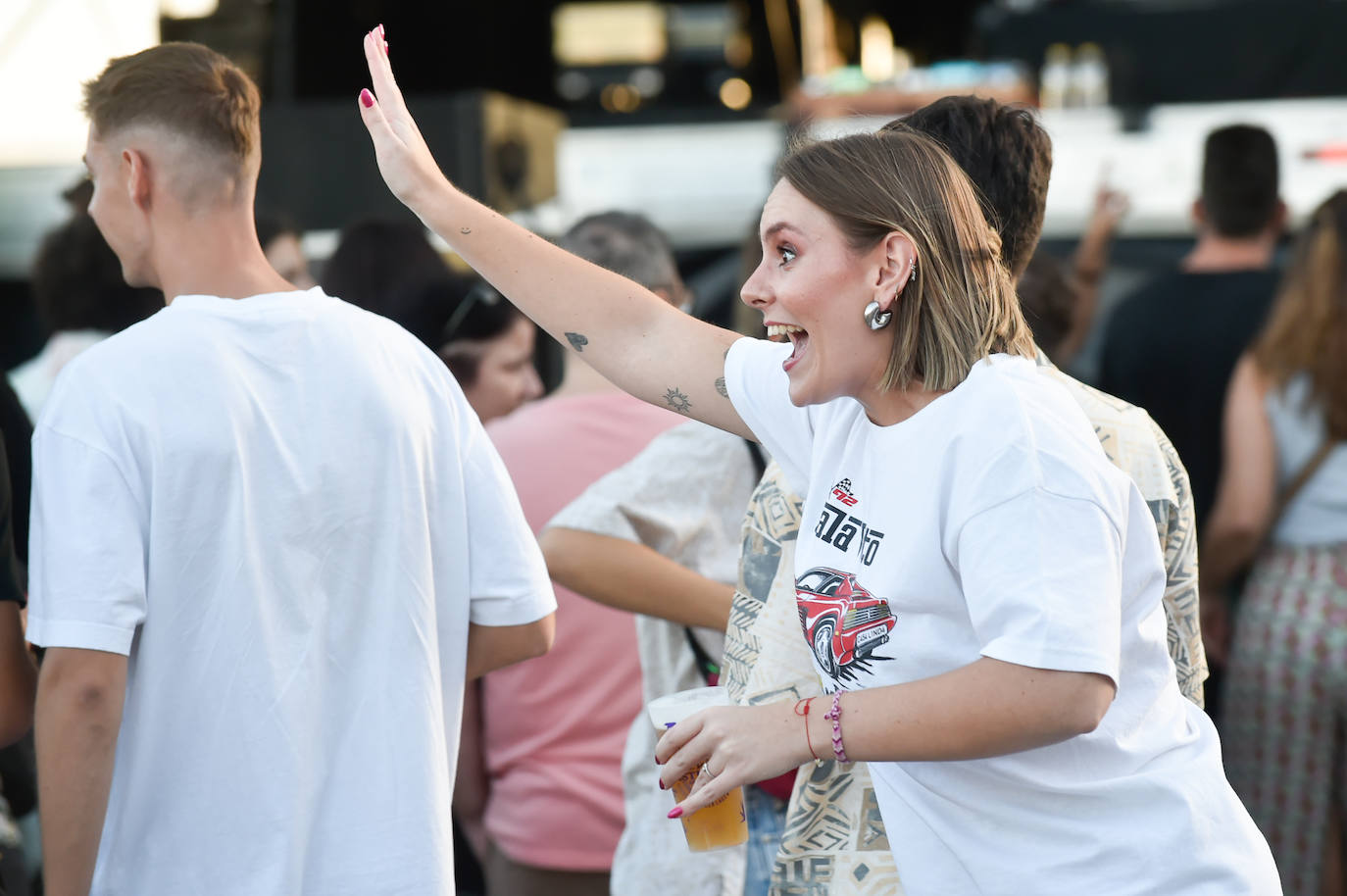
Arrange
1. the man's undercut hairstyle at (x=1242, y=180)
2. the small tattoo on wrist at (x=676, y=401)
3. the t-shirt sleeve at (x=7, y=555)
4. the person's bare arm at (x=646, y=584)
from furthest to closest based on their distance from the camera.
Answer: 1. the man's undercut hairstyle at (x=1242, y=180)
2. the person's bare arm at (x=646, y=584)
3. the small tattoo on wrist at (x=676, y=401)
4. the t-shirt sleeve at (x=7, y=555)

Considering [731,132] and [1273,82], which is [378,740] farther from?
[1273,82]

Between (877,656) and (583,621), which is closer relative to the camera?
(877,656)

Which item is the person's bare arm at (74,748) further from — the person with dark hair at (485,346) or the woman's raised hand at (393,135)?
the person with dark hair at (485,346)

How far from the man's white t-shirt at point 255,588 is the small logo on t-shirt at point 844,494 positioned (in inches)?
21.4

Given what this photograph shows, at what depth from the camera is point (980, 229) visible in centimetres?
144

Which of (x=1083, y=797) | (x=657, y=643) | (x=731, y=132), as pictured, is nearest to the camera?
(x=1083, y=797)

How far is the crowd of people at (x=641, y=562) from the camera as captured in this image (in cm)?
133

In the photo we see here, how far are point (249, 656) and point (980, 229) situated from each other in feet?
3.06

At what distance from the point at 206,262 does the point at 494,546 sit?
19.6 inches

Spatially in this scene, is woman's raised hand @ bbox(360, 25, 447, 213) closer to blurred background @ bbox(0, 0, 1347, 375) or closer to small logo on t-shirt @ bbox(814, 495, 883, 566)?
blurred background @ bbox(0, 0, 1347, 375)

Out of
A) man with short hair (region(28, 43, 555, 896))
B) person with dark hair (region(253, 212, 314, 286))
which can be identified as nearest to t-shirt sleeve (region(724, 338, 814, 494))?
man with short hair (region(28, 43, 555, 896))

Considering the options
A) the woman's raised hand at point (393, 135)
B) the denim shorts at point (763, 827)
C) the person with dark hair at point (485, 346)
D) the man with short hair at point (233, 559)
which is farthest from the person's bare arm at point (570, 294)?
the person with dark hair at point (485, 346)

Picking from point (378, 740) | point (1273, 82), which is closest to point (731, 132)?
point (1273, 82)

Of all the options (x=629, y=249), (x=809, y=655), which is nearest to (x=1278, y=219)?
(x=629, y=249)
